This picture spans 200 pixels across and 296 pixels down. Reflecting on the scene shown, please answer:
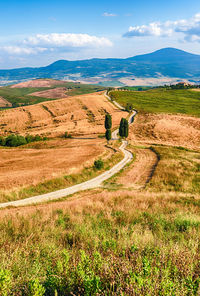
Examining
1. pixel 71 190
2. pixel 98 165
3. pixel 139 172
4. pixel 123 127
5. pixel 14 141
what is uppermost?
pixel 123 127

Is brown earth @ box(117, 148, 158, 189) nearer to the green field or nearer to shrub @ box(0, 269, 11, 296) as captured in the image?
shrub @ box(0, 269, 11, 296)

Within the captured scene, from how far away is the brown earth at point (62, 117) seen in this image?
106188 millimetres

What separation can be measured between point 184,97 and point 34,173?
168 meters

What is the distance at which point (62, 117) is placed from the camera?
132375 millimetres

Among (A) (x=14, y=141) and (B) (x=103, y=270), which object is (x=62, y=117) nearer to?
(A) (x=14, y=141)

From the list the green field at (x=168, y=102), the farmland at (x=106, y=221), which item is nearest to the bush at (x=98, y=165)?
the farmland at (x=106, y=221)

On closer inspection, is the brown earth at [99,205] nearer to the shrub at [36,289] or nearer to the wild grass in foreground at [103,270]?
the wild grass in foreground at [103,270]

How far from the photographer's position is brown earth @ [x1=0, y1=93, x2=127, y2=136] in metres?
106

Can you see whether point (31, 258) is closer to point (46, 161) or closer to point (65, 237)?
point (65, 237)

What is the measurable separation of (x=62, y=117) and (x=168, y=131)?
239ft

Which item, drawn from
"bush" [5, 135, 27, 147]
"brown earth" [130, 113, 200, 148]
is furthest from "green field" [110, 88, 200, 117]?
"bush" [5, 135, 27, 147]

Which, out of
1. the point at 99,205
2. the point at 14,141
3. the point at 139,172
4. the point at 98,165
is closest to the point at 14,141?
the point at 14,141

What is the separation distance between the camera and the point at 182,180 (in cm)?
3303

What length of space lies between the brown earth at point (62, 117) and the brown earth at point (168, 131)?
1706 cm
